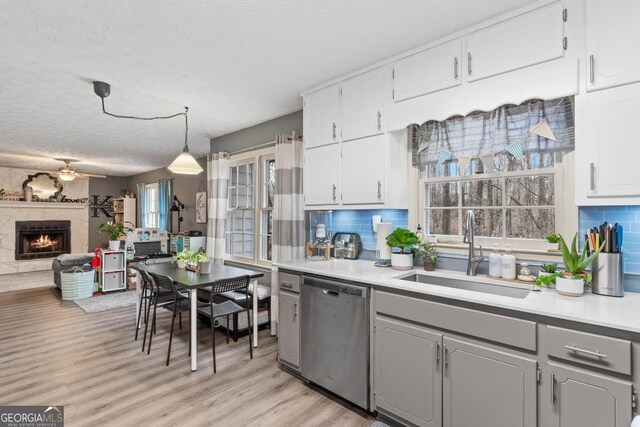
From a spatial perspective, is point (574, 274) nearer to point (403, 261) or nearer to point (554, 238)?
point (554, 238)

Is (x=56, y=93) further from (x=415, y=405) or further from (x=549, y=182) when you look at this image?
(x=549, y=182)

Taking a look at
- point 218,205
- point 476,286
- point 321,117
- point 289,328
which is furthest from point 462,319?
point 218,205

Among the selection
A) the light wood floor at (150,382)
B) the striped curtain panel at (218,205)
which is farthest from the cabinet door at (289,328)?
the striped curtain panel at (218,205)

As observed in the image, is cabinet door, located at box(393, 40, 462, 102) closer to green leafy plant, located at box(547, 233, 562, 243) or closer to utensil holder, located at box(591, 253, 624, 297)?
green leafy plant, located at box(547, 233, 562, 243)

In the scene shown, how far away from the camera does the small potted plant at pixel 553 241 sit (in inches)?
76.9

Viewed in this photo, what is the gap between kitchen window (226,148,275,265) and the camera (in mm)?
4238

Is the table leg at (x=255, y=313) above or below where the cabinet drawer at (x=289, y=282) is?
below

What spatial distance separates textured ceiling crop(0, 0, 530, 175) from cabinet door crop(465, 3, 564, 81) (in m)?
0.12

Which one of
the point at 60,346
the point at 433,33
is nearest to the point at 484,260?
the point at 433,33

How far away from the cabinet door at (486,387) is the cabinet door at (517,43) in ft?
5.38

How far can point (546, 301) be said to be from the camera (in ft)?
5.24

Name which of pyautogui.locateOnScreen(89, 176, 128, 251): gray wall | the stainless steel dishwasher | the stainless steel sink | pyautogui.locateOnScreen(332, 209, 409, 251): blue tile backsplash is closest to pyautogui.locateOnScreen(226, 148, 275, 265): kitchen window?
pyautogui.locateOnScreen(332, 209, 409, 251): blue tile backsplash

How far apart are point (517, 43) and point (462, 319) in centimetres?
165

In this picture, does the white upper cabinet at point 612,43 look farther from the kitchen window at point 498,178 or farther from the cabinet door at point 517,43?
the kitchen window at point 498,178
